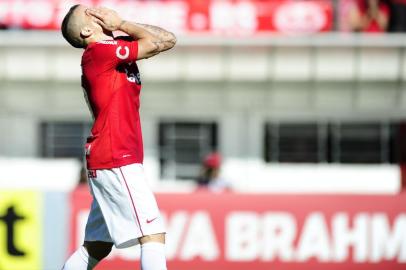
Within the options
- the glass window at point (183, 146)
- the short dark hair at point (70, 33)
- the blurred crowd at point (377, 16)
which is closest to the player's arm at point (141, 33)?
the short dark hair at point (70, 33)

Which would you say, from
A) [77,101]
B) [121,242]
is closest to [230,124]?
[77,101]

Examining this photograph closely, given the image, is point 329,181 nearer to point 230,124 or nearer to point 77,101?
point 230,124

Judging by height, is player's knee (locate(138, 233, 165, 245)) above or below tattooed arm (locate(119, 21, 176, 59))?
below

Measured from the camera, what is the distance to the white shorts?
5.68 m

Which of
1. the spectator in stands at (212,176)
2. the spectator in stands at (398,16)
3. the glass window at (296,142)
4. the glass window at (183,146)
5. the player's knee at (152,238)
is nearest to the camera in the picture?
the player's knee at (152,238)

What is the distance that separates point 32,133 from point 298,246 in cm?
827

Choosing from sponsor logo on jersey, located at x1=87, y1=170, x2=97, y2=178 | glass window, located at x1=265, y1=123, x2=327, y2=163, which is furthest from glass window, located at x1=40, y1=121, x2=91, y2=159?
sponsor logo on jersey, located at x1=87, y1=170, x2=97, y2=178

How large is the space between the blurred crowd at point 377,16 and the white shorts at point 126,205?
443 inches

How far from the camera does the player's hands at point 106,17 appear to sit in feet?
18.5

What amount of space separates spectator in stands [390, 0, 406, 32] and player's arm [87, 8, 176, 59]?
11521 millimetres

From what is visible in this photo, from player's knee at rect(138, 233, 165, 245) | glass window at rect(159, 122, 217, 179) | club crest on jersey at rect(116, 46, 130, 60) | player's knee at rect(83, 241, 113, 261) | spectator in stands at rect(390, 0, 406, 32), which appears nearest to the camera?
club crest on jersey at rect(116, 46, 130, 60)

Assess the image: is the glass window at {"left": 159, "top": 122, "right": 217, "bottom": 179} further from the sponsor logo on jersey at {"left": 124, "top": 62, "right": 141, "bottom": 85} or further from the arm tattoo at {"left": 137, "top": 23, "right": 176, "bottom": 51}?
the arm tattoo at {"left": 137, "top": 23, "right": 176, "bottom": 51}

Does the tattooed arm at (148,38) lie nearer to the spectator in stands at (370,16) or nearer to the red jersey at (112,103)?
the red jersey at (112,103)

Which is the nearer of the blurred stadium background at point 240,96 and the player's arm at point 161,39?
the player's arm at point 161,39
